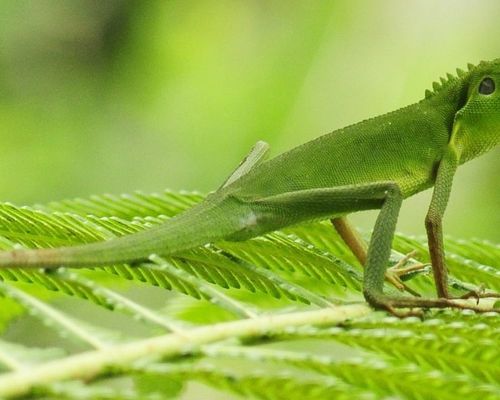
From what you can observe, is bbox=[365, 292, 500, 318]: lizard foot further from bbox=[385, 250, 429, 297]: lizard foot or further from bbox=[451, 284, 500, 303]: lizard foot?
bbox=[385, 250, 429, 297]: lizard foot

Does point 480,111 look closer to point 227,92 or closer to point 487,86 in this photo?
point 487,86

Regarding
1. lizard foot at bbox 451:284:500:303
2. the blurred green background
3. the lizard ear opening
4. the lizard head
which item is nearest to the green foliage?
lizard foot at bbox 451:284:500:303

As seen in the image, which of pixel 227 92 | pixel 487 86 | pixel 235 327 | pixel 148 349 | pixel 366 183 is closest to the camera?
pixel 148 349

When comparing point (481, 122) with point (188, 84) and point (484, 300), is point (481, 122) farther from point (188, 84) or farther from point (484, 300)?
point (188, 84)

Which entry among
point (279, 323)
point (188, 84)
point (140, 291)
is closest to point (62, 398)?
point (279, 323)

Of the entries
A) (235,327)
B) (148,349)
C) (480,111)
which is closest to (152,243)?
(235,327)

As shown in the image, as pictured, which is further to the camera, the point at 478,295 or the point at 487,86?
the point at 487,86
